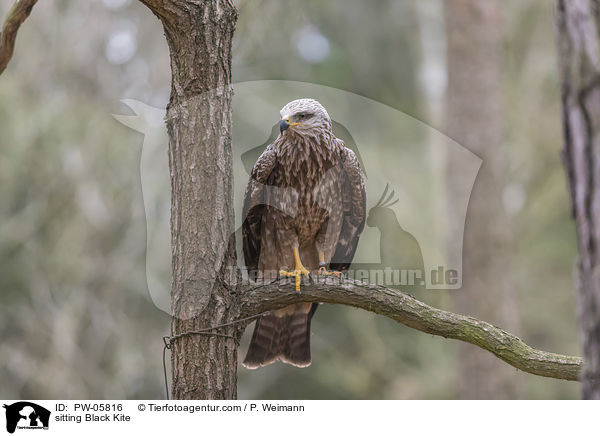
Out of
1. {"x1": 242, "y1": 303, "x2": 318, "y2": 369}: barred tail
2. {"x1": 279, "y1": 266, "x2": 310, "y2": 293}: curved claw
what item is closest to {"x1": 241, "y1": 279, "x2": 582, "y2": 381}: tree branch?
{"x1": 279, "y1": 266, "x2": 310, "y2": 293}: curved claw

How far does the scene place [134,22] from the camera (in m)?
8.32

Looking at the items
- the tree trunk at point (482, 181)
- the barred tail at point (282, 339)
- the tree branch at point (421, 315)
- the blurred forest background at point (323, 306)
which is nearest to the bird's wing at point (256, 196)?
the barred tail at point (282, 339)

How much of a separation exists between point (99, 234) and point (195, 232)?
22.5 feet

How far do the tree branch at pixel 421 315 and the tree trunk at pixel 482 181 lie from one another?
3.85 metres

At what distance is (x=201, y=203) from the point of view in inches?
116

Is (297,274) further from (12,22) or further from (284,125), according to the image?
(12,22)

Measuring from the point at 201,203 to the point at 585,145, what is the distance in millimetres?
1844

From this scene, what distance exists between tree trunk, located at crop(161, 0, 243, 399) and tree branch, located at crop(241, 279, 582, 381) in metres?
0.21

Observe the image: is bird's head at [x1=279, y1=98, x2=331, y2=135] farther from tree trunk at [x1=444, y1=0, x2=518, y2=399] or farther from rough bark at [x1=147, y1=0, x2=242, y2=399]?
tree trunk at [x1=444, y1=0, x2=518, y2=399]

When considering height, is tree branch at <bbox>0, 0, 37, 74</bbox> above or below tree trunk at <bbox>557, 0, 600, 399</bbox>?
above

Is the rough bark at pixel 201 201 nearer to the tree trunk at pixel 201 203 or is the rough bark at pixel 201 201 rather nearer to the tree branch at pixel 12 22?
the tree trunk at pixel 201 203

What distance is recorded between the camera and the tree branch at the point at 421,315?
2877 millimetres

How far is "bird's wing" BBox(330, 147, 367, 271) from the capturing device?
4.03 metres

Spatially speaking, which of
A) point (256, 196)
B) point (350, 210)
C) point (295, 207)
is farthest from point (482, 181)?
point (256, 196)
